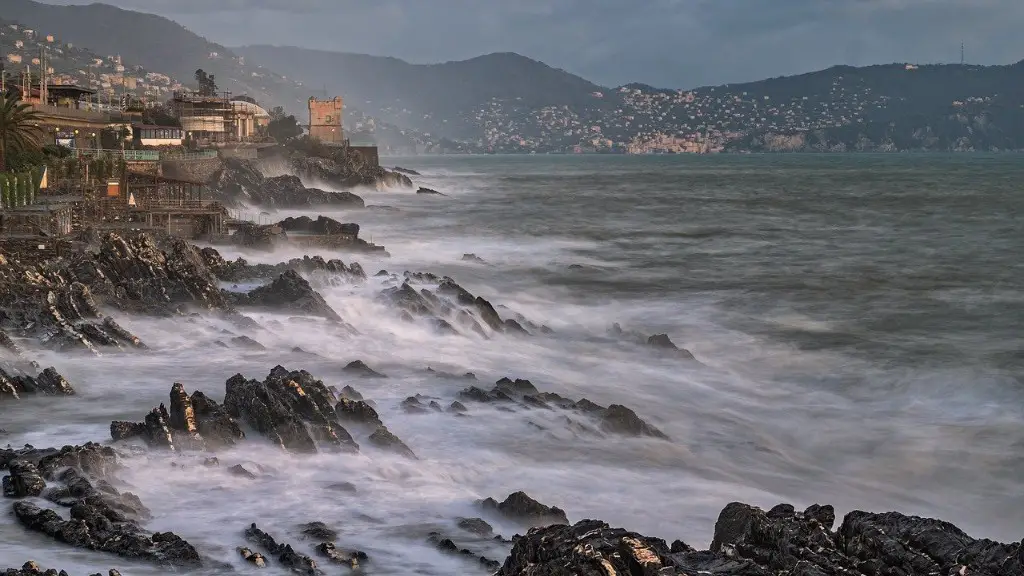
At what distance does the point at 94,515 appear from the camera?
58.6 feet

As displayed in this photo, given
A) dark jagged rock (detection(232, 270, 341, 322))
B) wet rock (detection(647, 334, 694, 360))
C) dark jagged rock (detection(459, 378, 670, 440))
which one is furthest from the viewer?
dark jagged rock (detection(232, 270, 341, 322))

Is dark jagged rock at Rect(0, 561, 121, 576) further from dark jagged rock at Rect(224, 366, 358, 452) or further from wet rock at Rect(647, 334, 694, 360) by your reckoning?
wet rock at Rect(647, 334, 694, 360)

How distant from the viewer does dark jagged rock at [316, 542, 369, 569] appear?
56.6ft

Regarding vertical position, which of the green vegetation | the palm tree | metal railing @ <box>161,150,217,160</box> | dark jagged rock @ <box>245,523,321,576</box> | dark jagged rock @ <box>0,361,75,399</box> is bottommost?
dark jagged rock @ <box>245,523,321,576</box>

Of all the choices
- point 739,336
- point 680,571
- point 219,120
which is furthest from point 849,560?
point 219,120

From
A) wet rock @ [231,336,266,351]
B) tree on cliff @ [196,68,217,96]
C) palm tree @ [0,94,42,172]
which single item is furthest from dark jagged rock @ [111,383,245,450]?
tree on cliff @ [196,68,217,96]

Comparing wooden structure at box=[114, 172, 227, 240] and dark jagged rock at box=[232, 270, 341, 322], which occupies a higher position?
wooden structure at box=[114, 172, 227, 240]

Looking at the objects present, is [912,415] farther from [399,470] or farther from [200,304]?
[200,304]

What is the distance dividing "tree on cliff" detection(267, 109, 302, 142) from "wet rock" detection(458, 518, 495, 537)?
13024cm

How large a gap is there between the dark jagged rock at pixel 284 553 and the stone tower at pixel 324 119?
148m

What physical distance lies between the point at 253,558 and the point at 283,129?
14199 cm

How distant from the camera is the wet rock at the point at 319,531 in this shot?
18312mm

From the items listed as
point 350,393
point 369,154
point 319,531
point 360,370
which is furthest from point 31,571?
point 369,154

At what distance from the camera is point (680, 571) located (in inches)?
509
